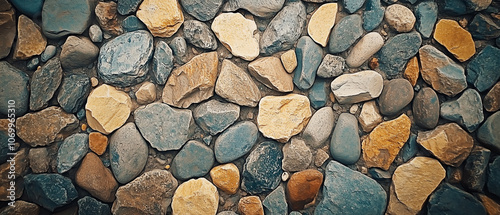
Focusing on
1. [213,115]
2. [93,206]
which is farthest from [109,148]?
[213,115]

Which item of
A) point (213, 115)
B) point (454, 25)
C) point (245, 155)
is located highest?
point (454, 25)

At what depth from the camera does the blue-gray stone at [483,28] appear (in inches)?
37.0

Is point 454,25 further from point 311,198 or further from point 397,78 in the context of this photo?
point 311,198

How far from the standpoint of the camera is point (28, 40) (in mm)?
939

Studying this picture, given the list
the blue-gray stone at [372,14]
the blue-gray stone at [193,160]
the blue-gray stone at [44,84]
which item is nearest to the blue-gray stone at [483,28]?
the blue-gray stone at [372,14]

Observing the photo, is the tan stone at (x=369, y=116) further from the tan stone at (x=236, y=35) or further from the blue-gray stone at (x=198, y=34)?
the blue-gray stone at (x=198, y=34)

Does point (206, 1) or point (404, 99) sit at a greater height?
point (206, 1)

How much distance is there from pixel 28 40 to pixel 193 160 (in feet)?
2.02

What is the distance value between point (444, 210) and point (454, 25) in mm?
565

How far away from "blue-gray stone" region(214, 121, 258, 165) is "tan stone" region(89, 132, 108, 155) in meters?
0.35

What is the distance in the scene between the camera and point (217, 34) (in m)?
0.97

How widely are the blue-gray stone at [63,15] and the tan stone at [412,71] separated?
1.00 m

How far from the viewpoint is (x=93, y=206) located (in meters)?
0.95

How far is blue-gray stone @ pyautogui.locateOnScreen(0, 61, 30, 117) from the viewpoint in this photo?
926 millimetres
